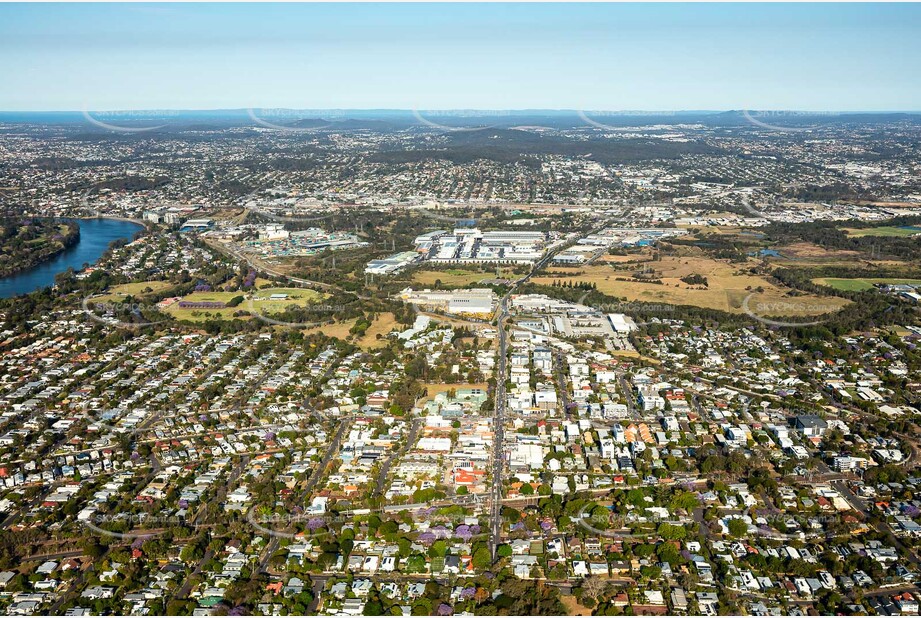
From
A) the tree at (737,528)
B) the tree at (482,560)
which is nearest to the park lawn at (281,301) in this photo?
the tree at (482,560)

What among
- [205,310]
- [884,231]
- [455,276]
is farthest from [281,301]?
[884,231]

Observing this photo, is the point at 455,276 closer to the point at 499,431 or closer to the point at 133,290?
the point at 133,290

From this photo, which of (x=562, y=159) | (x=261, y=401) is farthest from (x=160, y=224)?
(x=562, y=159)

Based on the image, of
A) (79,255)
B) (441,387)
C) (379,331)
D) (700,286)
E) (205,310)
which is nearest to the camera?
(441,387)

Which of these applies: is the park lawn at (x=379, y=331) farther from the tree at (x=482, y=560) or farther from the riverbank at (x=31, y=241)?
the riverbank at (x=31, y=241)

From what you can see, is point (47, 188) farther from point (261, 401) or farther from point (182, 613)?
point (182, 613)

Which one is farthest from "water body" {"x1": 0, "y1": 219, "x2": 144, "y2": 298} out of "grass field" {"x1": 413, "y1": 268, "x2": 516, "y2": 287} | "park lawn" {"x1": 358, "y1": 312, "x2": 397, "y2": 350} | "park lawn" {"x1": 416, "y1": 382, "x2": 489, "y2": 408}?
"park lawn" {"x1": 416, "y1": 382, "x2": 489, "y2": 408}
